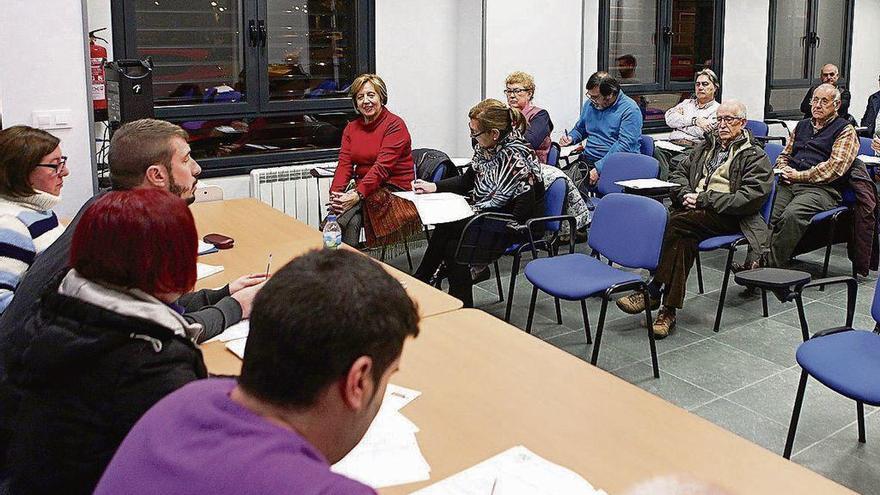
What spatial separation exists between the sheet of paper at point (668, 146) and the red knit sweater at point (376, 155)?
8.77 feet

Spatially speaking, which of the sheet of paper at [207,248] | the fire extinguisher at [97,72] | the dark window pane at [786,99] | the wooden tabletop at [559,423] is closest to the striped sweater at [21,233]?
the sheet of paper at [207,248]

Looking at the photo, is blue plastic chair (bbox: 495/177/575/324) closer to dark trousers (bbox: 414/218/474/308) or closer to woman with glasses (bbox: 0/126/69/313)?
dark trousers (bbox: 414/218/474/308)

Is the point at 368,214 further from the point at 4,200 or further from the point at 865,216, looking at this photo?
the point at 865,216

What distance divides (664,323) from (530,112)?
2316 millimetres

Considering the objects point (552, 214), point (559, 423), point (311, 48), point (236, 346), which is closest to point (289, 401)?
point (559, 423)

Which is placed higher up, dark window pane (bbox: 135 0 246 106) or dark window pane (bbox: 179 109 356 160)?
dark window pane (bbox: 135 0 246 106)

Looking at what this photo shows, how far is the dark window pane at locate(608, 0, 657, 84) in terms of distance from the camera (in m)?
7.77

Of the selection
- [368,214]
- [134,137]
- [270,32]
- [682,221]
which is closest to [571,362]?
[134,137]

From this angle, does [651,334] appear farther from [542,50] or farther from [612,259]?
[542,50]

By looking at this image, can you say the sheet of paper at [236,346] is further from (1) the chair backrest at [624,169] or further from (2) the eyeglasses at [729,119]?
(1) the chair backrest at [624,169]

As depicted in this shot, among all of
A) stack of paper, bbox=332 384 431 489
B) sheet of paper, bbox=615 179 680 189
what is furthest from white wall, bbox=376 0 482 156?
stack of paper, bbox=332 384 431 489

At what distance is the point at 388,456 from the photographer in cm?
175

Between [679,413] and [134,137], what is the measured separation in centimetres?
187

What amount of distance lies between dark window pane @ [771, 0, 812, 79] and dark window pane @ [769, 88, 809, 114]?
17 cm
